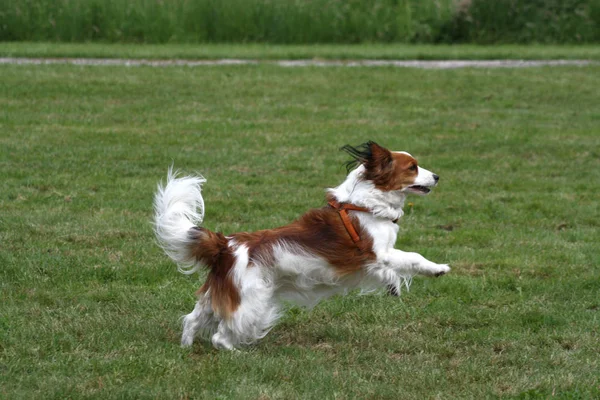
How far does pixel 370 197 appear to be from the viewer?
675 centimetres

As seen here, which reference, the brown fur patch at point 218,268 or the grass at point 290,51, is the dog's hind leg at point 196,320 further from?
the grass at point 290,51

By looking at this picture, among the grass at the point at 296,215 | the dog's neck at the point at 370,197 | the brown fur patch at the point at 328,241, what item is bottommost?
the grass at the point at 296,215

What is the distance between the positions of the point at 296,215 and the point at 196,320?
3.94m

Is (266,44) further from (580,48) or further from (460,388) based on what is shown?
(460,388)

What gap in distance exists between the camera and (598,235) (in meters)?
10.0

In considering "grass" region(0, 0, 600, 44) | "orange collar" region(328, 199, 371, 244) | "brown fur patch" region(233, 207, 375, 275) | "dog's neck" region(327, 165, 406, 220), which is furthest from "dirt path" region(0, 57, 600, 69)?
"brown fur patch" region(233, 207, 375, 275)

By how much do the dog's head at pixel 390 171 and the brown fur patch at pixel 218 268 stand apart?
1.15m

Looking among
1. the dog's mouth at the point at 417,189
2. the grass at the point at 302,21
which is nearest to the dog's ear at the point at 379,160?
the dog's mouth at the point at 417,189

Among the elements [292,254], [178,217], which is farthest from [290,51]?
[292,254]

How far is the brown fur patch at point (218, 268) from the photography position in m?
6.40

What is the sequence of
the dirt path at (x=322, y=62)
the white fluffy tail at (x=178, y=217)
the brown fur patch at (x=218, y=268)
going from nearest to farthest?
the brown fur patch at (x=218, y=268), the white fluffy tail at (x=178, y=217), the dirt path at (x=322, y=62)

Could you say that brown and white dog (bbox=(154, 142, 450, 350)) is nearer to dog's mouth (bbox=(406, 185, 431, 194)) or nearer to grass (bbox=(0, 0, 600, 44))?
dog's mouth (bbox=(406, 185, 431, 194))

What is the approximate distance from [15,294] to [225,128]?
7.87m

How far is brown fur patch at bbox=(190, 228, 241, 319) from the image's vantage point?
6398 mm
